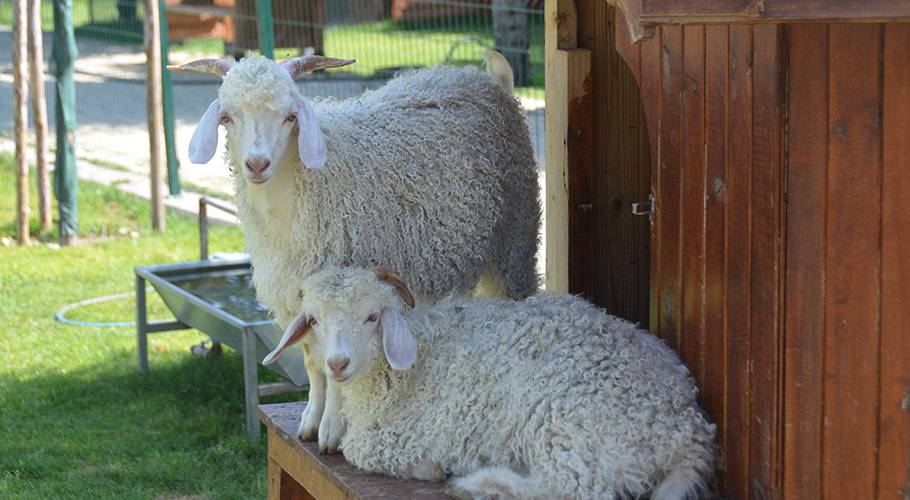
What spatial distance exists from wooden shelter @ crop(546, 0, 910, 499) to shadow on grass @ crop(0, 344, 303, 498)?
2.70 meters

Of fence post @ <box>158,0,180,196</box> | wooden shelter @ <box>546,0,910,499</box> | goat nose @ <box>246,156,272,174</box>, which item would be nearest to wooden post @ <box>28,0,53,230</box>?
fence post @ <box>158,0,180,196</box>

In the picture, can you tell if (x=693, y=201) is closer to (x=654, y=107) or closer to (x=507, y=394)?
(x=654, y=107)

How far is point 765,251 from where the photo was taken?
3.17 meters

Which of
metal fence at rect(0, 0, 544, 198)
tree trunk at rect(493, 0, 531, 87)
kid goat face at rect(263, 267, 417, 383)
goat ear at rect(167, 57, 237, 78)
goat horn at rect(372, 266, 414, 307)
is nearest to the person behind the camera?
kid goat face at rect(263, 267, 417, 383)

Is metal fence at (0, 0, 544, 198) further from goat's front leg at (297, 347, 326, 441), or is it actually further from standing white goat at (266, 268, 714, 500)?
standing white goat at (266, 268, 714, 500)

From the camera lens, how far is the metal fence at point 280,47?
1104cm

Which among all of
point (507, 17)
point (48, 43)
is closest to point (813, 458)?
point (507, 17)

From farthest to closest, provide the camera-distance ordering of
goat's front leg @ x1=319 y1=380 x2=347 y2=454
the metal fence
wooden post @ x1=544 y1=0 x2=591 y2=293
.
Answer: the metal fence
wooden post @ x1=544 y1=0 x2=591 y2=293
goat's front leg @ x1=319 y1=380 x2=347 y2=454

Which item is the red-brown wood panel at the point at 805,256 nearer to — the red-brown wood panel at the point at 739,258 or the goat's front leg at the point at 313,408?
the red-brown wood panel at the point at 739,258

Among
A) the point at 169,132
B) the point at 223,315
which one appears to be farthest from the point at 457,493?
the point at 169,132

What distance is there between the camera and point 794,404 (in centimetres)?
313

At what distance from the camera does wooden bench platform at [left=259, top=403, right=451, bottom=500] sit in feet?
11.7

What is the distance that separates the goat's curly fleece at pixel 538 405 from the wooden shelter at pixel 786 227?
17cm

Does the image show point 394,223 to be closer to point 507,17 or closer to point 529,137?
point 529,137
